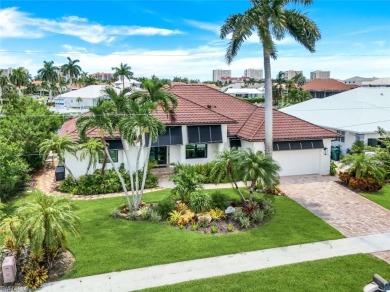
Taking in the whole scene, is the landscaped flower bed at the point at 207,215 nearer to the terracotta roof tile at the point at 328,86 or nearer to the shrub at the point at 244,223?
the shrub at the point at 244,223

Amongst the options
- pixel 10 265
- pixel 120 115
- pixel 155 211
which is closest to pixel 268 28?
pixel 120 115

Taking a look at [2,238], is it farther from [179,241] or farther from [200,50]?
[200,50]

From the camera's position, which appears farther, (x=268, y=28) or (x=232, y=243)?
(x=268, y=28)

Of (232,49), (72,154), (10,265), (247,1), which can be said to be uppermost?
(247,1)

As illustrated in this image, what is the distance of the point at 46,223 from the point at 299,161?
2014cm

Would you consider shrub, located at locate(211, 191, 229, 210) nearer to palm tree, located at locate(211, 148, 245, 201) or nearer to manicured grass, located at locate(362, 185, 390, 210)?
palm tree, located at locate(211, 148, 245, 201)

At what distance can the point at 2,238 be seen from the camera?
15.6 meters

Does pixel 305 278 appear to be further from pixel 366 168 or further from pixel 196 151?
pixel 196 151

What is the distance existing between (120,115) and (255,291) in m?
10.3

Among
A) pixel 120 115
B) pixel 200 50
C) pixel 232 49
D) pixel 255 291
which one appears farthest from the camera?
pixel 200 50

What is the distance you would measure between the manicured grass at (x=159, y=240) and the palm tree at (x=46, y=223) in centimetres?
140

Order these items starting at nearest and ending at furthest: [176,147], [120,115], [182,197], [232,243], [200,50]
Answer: [232,243] → [120,115] → [182,197] → [200,50] → [176,147]

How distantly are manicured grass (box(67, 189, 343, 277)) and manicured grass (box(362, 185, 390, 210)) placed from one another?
5272 mm

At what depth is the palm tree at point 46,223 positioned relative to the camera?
39.0 feet
